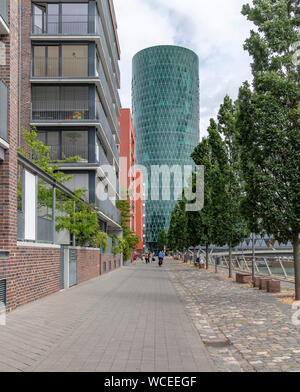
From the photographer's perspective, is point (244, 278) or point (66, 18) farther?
point (66, 18)

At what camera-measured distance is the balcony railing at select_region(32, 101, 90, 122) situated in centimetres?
2964

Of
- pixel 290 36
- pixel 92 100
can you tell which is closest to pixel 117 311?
pixel 290 36

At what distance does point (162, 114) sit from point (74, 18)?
412 ft

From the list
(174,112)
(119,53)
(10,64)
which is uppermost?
(174,112)

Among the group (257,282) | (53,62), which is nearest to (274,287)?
(257,282)

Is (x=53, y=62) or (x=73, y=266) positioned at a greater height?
(x=53, y=62)

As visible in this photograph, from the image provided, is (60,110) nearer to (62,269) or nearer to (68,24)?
(68,24)

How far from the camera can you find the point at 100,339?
7371 millimetres

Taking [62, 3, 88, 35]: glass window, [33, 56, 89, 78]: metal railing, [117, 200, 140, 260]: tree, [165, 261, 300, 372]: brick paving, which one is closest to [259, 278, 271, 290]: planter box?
[165, 261, 300, 372]: brick paving

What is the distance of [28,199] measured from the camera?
1320cm

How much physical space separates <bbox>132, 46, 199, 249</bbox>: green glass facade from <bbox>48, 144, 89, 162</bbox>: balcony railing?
121m

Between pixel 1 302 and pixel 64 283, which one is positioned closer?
pixel 1 302
